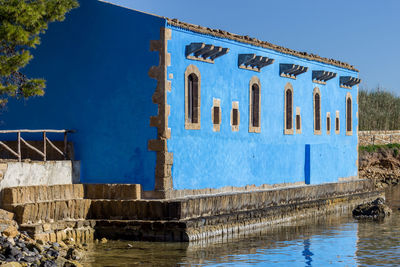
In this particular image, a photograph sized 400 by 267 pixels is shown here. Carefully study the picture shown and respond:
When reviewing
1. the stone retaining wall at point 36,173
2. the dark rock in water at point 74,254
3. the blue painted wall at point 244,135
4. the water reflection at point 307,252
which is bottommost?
the water reflection at point 307,252

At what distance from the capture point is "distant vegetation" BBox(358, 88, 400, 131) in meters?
58.2

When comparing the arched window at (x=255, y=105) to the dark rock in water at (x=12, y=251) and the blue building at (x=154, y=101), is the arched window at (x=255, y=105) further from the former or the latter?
the dark rock in water at (x=12, y=251)

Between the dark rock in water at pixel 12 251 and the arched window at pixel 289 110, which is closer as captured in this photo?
the dark rock in water at pixel 12 251

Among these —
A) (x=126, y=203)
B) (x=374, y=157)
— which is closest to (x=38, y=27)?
(x=126, y=203)

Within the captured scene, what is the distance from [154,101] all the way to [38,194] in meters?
4.04

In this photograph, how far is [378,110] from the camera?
59.7m

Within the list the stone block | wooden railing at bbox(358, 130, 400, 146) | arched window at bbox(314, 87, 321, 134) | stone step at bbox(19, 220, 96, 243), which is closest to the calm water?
stone step at bbox(19, 220, 96, 243)

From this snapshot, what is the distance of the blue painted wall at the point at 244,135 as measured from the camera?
21375 mm

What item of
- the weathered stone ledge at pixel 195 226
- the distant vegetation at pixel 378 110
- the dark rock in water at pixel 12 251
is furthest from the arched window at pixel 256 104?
the distant vegetation at pixel 378 110

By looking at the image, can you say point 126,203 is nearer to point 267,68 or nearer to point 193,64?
point 193,64

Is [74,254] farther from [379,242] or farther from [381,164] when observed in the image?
[381,164]

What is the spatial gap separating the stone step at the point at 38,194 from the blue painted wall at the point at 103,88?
57.9 inches

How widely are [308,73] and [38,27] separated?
13.8 m

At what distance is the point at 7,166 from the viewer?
18.4m
